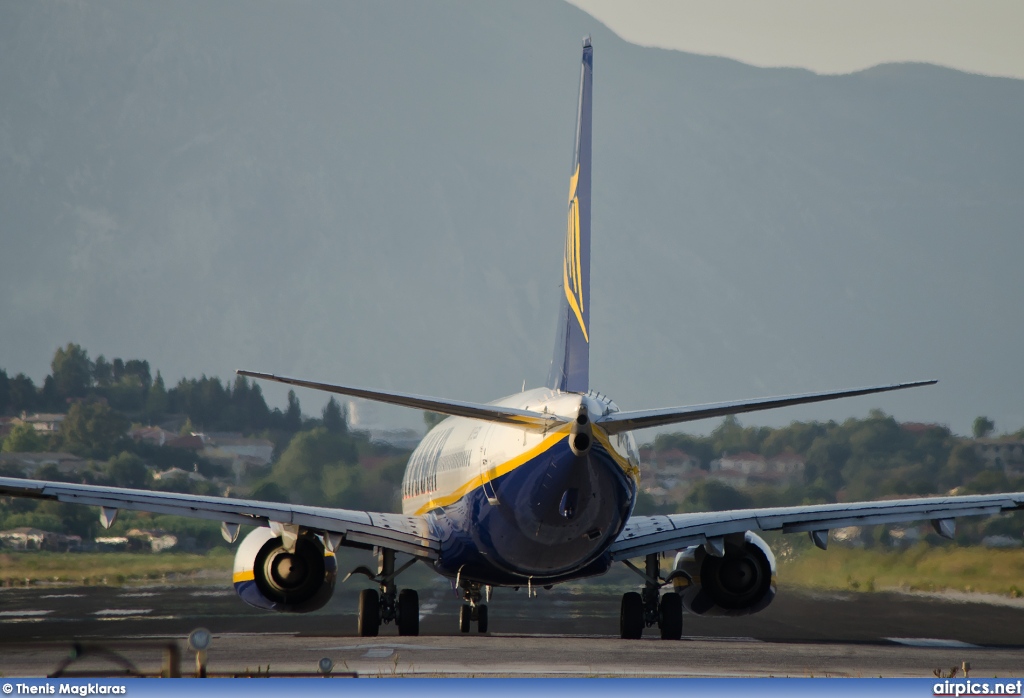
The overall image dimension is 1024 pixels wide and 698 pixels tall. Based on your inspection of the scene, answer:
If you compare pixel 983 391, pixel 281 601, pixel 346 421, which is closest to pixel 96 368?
pixel 346 421

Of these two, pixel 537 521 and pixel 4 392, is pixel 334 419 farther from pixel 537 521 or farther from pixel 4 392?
pixel 537 521

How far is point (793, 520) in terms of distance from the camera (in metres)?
25.7

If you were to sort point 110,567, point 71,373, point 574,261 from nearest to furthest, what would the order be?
1. point 574,261
2. point 110,567
3. point 71,373

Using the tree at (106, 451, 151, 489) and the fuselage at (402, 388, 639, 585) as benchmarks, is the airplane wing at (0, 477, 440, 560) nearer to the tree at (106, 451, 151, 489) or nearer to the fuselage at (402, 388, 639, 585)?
the fuselage at (402, 388, 639, 585)

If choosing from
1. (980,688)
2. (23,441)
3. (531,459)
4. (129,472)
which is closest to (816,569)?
(531,459)

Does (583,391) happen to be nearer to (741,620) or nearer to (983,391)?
(741,620)

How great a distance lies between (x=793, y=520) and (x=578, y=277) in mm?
5932

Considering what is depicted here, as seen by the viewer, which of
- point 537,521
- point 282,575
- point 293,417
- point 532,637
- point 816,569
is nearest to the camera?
point 537,521

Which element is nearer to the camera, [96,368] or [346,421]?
[346,421]

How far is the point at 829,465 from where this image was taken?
166 ft

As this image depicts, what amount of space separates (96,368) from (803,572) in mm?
51549

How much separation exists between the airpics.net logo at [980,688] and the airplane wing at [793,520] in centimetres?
1232

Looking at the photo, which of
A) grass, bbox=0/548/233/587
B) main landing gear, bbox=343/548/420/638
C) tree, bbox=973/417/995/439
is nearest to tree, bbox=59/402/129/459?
grass, bbox=0/548/233/587

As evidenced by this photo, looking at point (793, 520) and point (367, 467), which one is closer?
point (793, 520)
